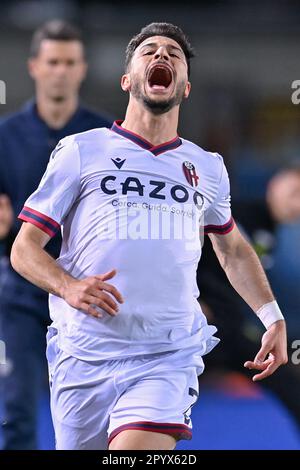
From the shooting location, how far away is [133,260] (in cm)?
A: 308

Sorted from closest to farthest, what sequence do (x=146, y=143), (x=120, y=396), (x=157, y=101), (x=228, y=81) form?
(x=120, y=396), (x=157, y=101), (x=146, y=143), (x=228, y=81)

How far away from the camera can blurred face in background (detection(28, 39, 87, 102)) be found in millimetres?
4660

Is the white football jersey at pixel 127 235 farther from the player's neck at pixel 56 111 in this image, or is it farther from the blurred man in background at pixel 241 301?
the blurred man in background at pixel 241 301

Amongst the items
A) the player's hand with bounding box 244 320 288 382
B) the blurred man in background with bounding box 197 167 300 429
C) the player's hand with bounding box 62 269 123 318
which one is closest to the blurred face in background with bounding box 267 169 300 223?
the blurred man in background with bounding box 197 167 300 429

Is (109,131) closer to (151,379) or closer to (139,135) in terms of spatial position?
(139,135)

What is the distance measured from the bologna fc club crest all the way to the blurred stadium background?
104 inches

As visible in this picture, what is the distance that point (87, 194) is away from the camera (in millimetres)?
3129

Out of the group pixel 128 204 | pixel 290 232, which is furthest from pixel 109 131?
pixel 290 232

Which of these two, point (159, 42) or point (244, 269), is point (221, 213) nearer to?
point (244, 269)

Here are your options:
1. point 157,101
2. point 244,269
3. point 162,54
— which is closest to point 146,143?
point 157,101

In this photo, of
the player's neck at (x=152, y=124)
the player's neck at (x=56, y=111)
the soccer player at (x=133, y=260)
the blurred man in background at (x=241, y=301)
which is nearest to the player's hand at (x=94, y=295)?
the soccer player at (x=133, y=260)

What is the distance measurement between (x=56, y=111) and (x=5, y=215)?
571 millimetres

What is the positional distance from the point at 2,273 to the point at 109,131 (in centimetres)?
162

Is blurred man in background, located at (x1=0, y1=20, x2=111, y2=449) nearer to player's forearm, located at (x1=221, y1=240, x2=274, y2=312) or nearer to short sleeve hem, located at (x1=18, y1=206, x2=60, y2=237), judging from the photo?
player's forearm, located at (x1=221, y1=240, x2=274, y2=312)
